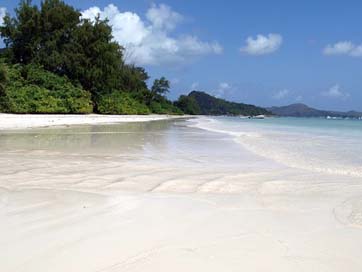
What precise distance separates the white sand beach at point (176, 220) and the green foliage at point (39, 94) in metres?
31.3

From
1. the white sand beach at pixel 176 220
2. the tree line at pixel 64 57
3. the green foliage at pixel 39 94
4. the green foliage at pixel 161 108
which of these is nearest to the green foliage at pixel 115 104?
the tree line at pixel 64 57

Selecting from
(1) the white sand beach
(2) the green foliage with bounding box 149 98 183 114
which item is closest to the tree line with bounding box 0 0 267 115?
(2) the green foliage with bounding box 149 98 183 114

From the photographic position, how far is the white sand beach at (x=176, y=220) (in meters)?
2.95

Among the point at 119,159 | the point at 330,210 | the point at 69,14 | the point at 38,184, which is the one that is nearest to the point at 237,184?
the point at 330,210

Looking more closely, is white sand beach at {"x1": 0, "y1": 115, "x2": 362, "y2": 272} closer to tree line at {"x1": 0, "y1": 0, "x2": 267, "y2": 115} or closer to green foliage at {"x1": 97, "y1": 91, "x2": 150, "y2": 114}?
tree line at {"x1": 0, "y1": 0, "x2": 267, "y2": 115}

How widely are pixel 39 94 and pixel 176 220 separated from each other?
38.2m

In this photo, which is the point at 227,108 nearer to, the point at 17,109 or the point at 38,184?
the point at 17,109

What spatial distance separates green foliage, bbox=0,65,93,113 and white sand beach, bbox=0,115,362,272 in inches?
1231

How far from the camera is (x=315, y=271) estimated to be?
279 centimetres

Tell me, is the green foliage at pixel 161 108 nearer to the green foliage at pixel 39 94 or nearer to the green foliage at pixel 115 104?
the green foliage at pixel 115 104

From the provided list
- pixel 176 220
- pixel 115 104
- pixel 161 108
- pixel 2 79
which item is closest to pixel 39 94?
pixel 2 79

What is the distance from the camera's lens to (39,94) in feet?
128

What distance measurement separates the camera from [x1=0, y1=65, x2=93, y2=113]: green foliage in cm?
3616

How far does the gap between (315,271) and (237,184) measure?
3.27 meters
